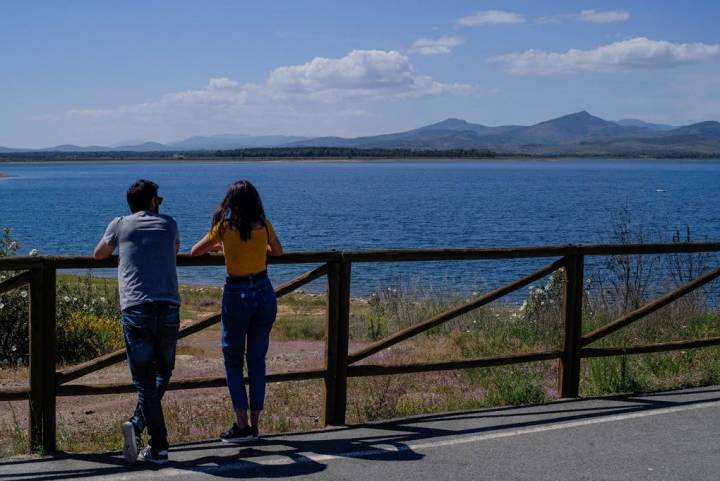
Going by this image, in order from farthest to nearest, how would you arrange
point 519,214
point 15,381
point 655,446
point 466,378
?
point 519,214, point 15,381, point 466,378, point 655,446

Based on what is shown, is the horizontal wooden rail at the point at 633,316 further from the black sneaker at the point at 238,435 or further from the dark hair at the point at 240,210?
the dark hair at the point at 240,210

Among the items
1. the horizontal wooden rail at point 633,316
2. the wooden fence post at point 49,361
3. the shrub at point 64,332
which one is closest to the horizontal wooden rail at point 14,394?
the wooden fence post at point 49,361

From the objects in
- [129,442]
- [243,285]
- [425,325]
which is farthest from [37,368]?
[425,325]

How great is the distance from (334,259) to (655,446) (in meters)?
2.71

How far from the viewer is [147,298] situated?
5855 millimetres

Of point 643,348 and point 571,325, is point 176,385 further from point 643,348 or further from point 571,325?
point 643,348

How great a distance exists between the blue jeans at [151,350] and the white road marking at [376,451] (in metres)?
0.31

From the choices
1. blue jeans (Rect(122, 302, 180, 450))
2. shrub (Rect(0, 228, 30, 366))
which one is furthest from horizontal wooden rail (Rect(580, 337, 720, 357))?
shrub (Rect(0, 228, 30, 366))

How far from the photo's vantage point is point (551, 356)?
812cm

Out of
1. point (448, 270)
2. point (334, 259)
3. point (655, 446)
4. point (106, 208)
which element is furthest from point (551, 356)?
point (106, 208)

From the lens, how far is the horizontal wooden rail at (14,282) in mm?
6203

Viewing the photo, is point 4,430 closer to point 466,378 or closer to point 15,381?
point 15,381

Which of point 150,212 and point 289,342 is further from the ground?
point 150,212

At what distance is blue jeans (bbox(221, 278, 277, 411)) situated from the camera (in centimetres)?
634
